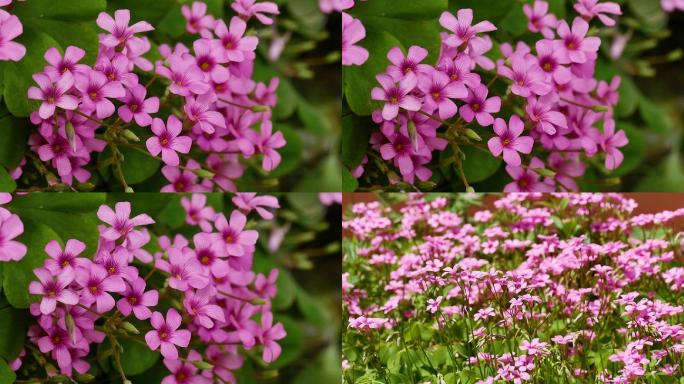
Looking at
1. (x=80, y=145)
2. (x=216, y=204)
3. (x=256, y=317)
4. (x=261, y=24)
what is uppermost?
(x=261, y=24)

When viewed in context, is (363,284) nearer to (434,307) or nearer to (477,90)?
(434,307)

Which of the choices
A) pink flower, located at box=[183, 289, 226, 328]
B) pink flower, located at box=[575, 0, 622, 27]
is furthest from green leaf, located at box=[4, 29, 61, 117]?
pink flower, located at box=[575, 0, 622, 27]

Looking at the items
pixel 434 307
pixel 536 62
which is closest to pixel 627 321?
pixel 434 307

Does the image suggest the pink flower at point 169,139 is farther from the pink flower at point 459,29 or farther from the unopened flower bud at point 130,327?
the pink flower at point 459,29

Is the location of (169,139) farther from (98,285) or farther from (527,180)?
(527,180)

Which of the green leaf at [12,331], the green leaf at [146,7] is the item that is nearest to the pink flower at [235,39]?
the green leaf at [146,7]

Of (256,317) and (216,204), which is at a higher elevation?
(216,204)

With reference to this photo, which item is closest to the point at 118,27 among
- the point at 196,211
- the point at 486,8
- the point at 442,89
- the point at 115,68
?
the point at 115,68
